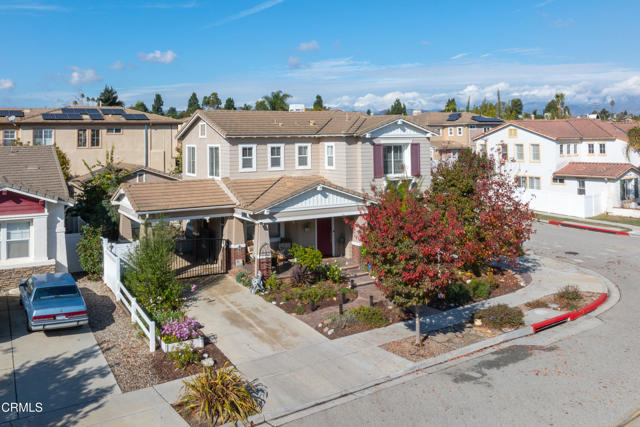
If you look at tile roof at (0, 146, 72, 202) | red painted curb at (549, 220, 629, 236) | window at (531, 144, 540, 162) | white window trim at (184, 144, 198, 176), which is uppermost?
window at (531, 144, 540, 162)

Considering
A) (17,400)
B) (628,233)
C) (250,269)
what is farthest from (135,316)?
(628,233)

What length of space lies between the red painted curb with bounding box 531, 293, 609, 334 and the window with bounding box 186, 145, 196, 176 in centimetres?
1854

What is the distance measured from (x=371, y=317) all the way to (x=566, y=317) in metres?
Answer: 6.80

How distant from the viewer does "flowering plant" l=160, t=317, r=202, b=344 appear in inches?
542

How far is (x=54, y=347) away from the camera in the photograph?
552 inches

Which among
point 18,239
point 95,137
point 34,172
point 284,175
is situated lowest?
point 18,239

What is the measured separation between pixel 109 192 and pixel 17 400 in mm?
15808

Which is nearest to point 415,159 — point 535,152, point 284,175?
point 284,175

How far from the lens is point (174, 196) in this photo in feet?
70.0

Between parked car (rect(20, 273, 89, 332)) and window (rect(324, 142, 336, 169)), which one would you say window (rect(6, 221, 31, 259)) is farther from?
window (rect(324, 142, 336, 169))

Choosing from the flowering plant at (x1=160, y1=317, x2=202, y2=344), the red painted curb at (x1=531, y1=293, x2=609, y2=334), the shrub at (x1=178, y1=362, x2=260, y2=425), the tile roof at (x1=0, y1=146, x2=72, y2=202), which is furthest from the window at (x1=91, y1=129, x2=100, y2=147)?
the red painted curb at (x1=531, y1=293, x2=609, y2=334)

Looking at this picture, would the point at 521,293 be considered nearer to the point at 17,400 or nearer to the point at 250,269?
the point at 250,269

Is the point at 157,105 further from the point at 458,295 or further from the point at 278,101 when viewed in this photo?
the point at 458,295

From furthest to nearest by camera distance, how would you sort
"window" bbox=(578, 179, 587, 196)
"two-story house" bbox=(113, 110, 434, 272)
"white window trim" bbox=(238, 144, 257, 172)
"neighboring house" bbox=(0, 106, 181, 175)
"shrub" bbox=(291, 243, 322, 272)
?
1. "window" bbox=(578, 179, 587, 196)
2. "neighboring house" bbox=(0, 106, 181, 175)
3. "white window trim" bbox=(238, 144, 257, 172)
4. "two-story house" bbox=(113, 110, 434, 272)
5. "shrub" bbox=(291, 243, 322, 272)
